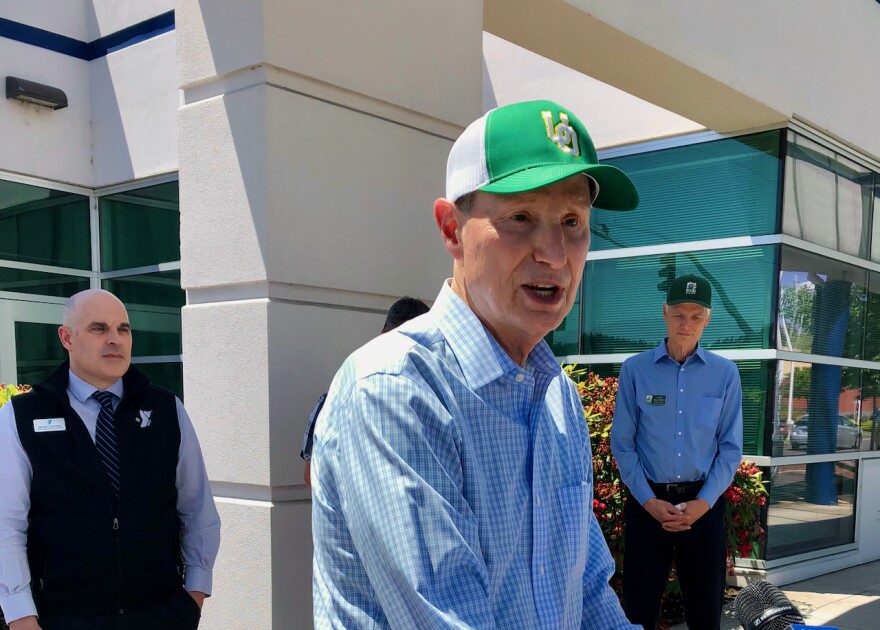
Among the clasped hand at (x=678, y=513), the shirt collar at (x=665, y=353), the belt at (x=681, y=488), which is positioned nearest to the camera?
the clasped hand at (x=678, y=513)

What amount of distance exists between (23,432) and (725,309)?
591 cm

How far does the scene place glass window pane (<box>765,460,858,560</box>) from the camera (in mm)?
7117

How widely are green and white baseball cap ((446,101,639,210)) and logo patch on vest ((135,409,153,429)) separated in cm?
205

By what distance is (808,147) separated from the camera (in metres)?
7.48

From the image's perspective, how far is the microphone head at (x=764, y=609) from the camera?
1715 mm

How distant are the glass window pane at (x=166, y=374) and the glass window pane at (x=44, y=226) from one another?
1.67 metres

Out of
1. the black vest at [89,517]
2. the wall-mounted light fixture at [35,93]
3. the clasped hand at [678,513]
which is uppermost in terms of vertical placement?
the wall-mounted light fixture at [35,93]

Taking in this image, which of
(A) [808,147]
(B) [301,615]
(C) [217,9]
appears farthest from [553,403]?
(A) [808,147]

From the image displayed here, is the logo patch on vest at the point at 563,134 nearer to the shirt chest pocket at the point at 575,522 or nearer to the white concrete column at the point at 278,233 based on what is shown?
the shirt chest pocket at the point at 575,522

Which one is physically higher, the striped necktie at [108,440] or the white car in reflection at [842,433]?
the striped necktie at [108,440]

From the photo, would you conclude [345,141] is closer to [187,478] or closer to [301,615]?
[187,478]

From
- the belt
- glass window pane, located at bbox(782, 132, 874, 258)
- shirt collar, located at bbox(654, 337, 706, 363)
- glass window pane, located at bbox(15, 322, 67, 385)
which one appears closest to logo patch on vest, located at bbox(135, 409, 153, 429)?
the belt

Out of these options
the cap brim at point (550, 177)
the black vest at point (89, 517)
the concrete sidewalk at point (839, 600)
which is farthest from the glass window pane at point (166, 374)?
the cap brim at point (550, 177)

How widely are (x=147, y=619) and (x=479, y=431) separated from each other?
6.89ft
